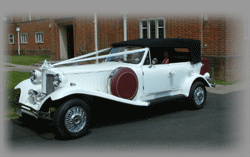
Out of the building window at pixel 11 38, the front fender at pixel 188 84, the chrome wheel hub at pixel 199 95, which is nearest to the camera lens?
the front fender at pixel 188 84

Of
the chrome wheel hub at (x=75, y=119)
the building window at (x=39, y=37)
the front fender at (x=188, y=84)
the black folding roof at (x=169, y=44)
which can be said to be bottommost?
the chrome wheel hub at (x=75, y=119)

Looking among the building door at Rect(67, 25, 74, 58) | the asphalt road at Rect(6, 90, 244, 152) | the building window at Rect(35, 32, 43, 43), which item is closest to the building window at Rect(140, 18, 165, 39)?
the building door at Rect(67, 25, 74, 58)

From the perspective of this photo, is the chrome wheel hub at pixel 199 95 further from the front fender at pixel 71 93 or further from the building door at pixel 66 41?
the building door at pixel 66 41

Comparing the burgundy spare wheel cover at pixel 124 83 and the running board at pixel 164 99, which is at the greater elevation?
the burgundy spare wheel cover at pixel 124 83

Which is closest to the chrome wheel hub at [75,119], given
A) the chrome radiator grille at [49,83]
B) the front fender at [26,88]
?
the chrome radiator grille at [49,83]

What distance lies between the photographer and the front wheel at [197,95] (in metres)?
7.26

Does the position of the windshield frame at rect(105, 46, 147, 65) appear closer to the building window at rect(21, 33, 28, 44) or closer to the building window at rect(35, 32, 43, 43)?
the building window at rect(35, 32, 43, 43)

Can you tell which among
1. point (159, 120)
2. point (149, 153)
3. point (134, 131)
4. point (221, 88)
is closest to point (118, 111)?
point (159, 120)

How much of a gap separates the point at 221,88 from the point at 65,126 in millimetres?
7724

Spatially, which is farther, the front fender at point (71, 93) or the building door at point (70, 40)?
the building door at point (70, 40)

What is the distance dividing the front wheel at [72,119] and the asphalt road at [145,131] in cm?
16

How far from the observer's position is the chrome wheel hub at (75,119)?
16.5 ft

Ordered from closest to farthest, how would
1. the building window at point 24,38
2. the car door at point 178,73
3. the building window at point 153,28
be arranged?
the car door at point 178,73, the building window at point 153,28, the building window at point 24,38

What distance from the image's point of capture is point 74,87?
5.13m
